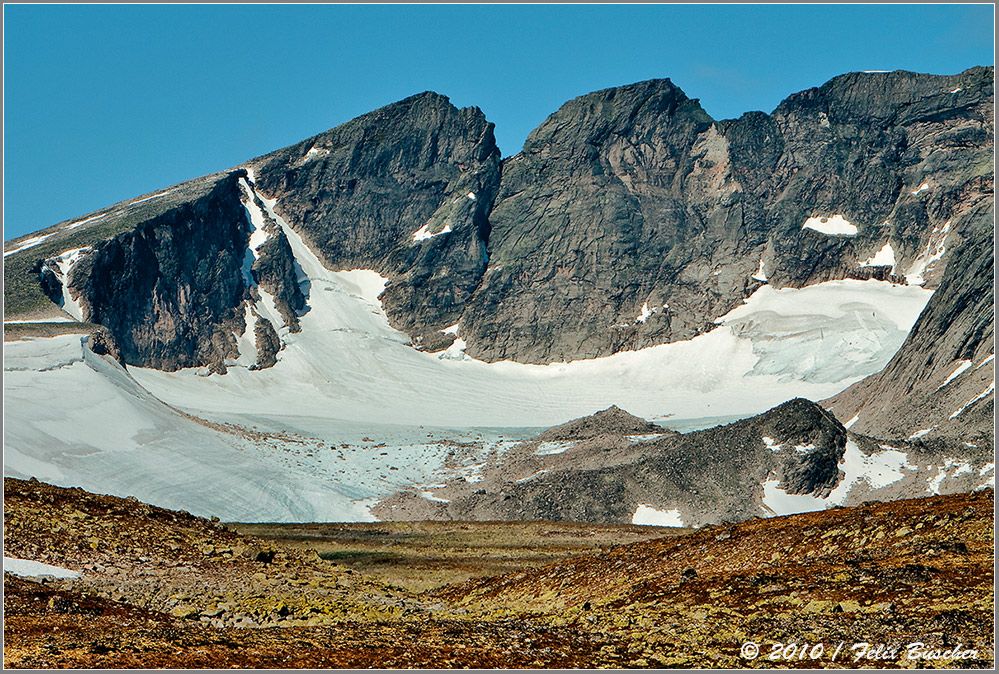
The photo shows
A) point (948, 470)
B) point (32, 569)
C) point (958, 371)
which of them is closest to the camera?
A: point (32, 569)

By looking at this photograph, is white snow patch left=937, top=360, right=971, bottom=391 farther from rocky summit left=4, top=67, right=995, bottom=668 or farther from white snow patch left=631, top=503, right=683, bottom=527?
white snow patch left=631, top=503, right=683, bottom=527

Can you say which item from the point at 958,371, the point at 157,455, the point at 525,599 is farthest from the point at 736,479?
the point at 525,599

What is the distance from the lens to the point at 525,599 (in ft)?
92.8

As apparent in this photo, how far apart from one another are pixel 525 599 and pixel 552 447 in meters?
88.7

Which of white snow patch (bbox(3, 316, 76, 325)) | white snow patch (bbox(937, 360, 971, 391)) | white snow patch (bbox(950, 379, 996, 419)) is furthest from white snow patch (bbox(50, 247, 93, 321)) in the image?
white snow patch (bbox(950, 379, 996, 419))

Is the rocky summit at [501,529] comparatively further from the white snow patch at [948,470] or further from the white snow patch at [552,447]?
the white snow patch at [552,447]

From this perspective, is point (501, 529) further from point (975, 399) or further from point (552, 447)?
point (975, 399)

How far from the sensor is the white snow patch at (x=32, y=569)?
2469 cm

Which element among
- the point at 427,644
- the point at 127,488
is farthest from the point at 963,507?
the point at 127,488

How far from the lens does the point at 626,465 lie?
8775cm

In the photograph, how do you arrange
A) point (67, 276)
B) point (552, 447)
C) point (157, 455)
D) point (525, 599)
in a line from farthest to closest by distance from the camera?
point (67, 276), point (552, 447), point (157, 455), point (525, 599)

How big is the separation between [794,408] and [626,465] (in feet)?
57.2

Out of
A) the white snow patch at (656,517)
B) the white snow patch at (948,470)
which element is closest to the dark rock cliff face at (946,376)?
the white snow patch at (948,470)

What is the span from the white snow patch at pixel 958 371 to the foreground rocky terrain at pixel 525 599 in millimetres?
93757
